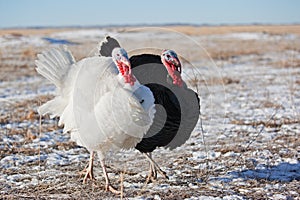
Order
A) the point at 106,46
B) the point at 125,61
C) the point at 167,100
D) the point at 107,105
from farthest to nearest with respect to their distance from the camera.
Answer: the point at 106,46
the point at 167,100
the point at 125,61
the point at 107,105

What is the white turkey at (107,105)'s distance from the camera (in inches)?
154

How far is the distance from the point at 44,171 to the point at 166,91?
5.88 feet

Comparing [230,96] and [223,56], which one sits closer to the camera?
[230,96]

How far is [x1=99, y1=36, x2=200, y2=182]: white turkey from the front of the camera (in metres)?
4.24

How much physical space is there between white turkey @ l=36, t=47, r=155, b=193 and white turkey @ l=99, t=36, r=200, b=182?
19 centimetres

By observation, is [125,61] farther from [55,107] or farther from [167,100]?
[55,107]

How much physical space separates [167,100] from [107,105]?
632mm

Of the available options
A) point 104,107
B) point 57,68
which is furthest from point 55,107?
point 104,107

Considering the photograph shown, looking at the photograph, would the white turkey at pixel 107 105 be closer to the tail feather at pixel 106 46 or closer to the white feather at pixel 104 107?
the white feather at pixel 104 107

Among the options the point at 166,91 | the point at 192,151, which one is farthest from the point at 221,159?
the point at 166,91

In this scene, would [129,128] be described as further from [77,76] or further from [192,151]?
[192,151]

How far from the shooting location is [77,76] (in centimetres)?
450

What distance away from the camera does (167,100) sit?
4277 mm

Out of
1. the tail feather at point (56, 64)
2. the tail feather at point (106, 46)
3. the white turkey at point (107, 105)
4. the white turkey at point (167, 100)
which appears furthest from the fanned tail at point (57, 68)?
the white turkey at point (167, 100)
